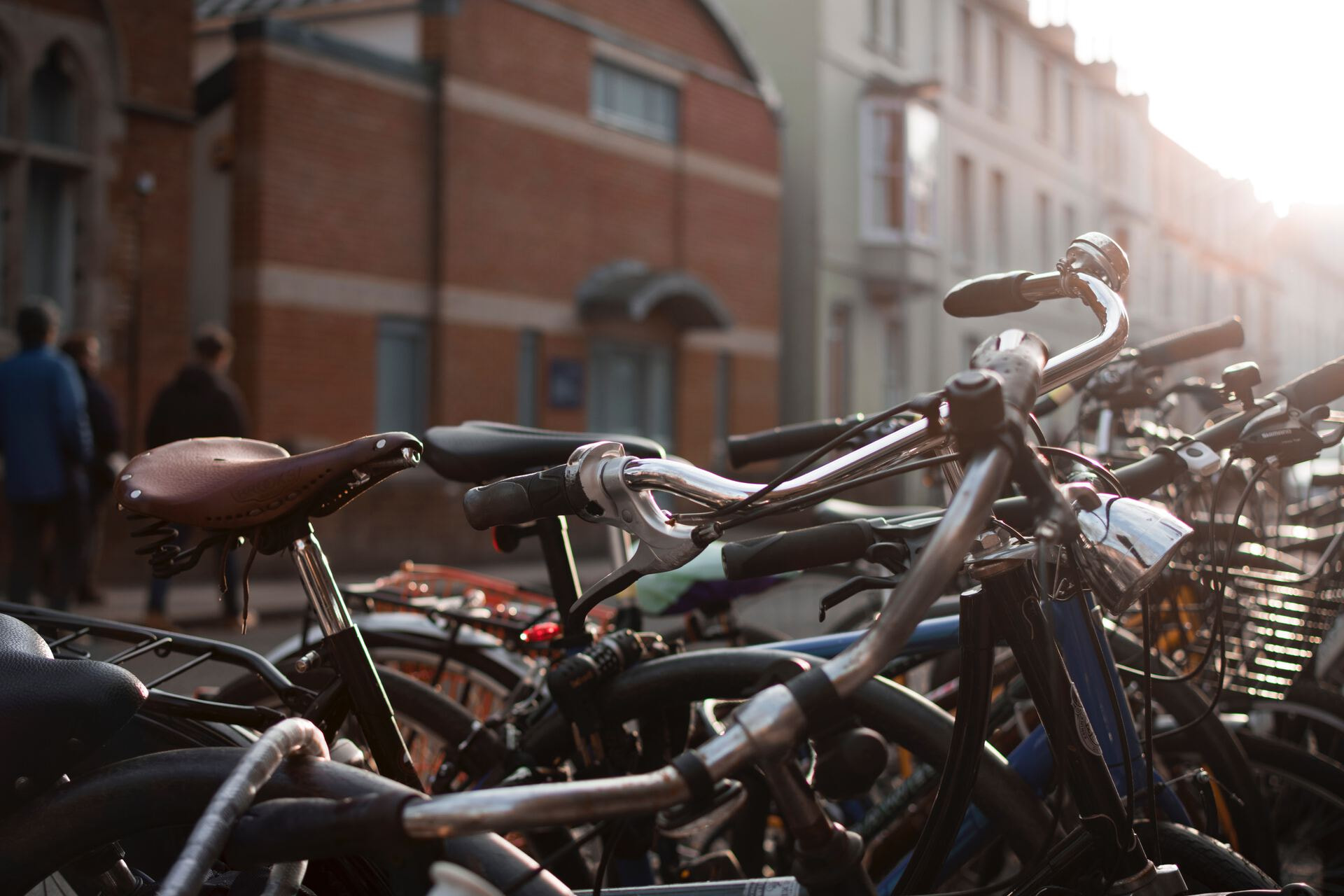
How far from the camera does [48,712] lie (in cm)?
133

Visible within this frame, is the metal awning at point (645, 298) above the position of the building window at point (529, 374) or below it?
above

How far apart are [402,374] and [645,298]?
342cm

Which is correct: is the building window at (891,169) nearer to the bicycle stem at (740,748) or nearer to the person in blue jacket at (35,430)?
the person in blue jacket at (35,430)

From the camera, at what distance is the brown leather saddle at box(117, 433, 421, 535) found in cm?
189

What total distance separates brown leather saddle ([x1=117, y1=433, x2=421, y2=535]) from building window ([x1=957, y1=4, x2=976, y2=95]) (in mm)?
26892

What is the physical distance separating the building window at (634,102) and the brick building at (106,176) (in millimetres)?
6385

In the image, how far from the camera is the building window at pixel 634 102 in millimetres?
17406

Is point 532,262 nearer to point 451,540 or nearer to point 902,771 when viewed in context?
point 451,540

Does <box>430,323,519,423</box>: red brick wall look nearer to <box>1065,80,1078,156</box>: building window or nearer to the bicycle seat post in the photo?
the bicycle seat post

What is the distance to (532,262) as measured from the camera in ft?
52.4

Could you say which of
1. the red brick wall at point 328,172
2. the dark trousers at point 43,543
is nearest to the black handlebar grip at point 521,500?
the dark trousers at point 43,543

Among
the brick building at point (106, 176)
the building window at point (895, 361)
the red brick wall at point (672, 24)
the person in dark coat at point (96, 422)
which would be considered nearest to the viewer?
the person in dark coat at point (96, 422)

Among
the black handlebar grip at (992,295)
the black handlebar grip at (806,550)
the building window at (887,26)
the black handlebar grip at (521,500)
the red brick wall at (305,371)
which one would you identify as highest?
the building window at (887,26)

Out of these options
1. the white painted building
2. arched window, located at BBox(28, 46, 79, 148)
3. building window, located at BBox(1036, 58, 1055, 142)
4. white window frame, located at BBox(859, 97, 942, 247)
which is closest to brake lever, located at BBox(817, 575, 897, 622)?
arched window, located at BBox(28, 46, 79, 148)
